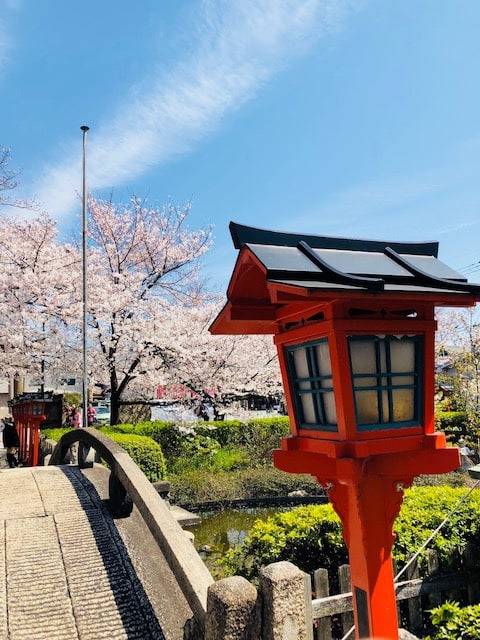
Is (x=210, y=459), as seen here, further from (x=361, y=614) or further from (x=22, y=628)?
(x=361, y=614)

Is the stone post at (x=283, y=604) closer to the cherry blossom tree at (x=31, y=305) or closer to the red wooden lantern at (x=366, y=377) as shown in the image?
the red wooden lantern at (x=366, y=377)

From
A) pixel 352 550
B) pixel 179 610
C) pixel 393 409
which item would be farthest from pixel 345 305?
pixel 179 610

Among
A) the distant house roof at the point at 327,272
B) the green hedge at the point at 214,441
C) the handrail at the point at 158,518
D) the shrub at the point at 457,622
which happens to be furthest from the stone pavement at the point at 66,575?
the green hedge at the point at 214,441

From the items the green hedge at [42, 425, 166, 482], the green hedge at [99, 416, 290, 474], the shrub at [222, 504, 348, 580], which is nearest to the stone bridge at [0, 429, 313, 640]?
the shrub at [222, 504, 348, 580]

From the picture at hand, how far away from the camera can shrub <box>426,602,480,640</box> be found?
3930mm

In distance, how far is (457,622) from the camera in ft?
13.0

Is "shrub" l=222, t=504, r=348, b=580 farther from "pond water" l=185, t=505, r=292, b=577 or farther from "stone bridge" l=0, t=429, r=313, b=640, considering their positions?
"pond water" l=185, t=505, r=292, b=577

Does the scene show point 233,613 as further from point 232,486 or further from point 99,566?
point 232,486

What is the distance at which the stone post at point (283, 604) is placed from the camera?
10.4ft

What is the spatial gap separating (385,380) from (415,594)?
2.93m

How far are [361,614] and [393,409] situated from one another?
1.28 m

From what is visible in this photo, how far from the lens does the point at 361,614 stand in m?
2.95

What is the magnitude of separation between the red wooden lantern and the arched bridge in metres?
1.52

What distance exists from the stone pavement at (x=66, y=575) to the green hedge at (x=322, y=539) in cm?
118
